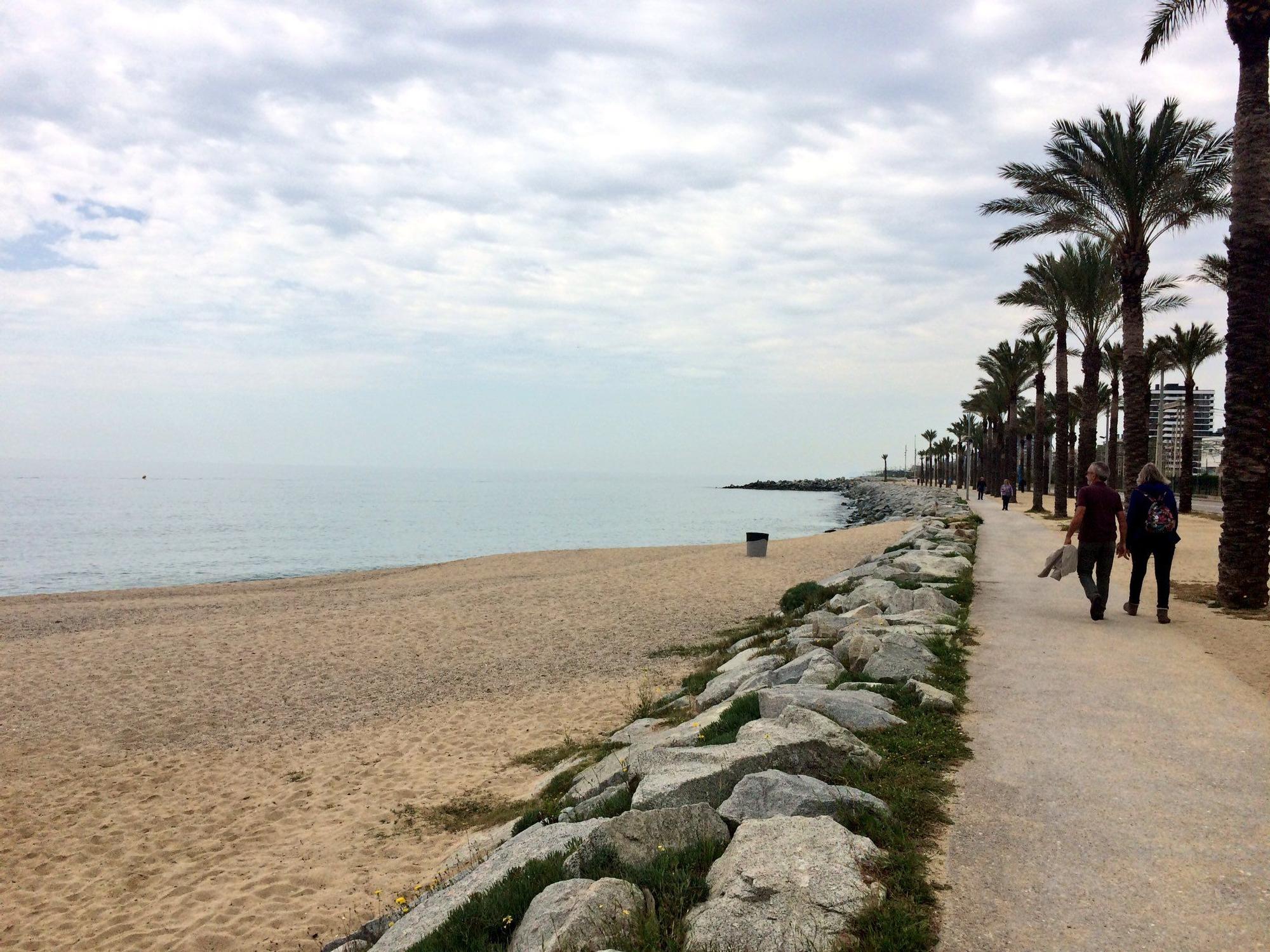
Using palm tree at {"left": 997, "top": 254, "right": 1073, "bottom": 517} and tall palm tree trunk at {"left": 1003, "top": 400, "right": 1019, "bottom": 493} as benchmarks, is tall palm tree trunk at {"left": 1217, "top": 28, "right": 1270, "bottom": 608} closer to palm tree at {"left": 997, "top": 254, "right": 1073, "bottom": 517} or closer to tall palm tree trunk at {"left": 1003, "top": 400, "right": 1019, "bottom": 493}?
palm tree at {"left": 997, "top": 254, "right": 1073, "bottom": 517}

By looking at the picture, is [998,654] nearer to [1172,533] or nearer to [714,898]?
[1172,533]

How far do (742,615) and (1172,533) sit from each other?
28.6ft

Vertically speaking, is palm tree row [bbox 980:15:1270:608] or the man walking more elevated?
palm tree row [bbox 980:15:1270:608]

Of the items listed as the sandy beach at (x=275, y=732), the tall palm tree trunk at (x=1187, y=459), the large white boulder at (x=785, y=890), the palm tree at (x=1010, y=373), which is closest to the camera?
the large white boulder at (x=785, y=890)

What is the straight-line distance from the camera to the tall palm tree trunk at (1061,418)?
3334 cm

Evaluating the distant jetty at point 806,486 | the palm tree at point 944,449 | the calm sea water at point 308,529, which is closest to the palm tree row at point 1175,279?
the calm sea water at point 308,529

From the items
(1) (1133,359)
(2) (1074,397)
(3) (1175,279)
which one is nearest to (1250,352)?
(1) (1133,359)

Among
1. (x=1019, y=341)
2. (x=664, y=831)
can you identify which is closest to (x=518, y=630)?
(x=664, y=831)

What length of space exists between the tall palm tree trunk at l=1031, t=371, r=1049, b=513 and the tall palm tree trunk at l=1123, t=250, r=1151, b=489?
798 inches

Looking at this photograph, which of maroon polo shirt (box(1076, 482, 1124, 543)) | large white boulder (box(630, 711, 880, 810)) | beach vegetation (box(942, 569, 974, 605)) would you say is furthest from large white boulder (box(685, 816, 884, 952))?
beach vegetation (box(942, 569, 974, 605))

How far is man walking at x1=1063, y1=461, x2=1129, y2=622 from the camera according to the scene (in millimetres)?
10492

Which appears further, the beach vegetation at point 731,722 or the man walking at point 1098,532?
the man walking at point 1098,532

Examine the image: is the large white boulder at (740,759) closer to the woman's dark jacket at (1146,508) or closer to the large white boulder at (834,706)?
the large white boulder at (834,706)

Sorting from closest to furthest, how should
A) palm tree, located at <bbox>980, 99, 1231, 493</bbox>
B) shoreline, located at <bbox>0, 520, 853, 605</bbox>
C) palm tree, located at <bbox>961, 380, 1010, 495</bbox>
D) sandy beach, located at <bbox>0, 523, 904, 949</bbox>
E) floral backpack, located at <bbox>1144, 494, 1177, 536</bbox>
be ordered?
sandy beach, located at <bbox>0, 523, 904, 949</bbox>, floral backpack, located at <bbox>1144, 494, 1177, 536</bbox>, palm tree, located at <bbox>980, 99, 1231, 493</bbox>, shoreline, located at <bbox>0, 520, 853, 605</bbox>, palm tree, located at <bbox>961, 380, 1010, 495</bbox>
